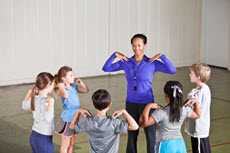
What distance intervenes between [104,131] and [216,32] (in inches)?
380

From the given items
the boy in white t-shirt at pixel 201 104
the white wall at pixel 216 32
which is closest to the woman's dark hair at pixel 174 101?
the boy in white t-shirt at pixel 201 104

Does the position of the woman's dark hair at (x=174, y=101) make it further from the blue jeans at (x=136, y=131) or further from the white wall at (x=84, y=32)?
the white wall at (x=84, y=32)

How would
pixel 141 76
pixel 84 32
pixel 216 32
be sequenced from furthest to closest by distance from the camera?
pixel 216 32, pixel 84 32, pixel 141 76

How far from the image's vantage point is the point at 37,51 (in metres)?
11.4

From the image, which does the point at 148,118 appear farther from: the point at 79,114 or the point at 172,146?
the point at 79,114

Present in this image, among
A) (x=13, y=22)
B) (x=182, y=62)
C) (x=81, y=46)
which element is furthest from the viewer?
(x=182, y=62)

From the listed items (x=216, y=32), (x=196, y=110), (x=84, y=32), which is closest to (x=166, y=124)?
(x=196, y=110)

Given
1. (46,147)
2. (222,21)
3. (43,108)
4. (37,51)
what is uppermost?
(222,21)

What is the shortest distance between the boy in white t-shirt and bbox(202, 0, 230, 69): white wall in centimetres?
819

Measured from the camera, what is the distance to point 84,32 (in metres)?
12.0

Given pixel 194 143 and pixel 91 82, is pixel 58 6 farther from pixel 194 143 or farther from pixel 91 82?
pixel 194 143

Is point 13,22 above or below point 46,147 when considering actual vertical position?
above

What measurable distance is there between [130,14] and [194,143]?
7.35m

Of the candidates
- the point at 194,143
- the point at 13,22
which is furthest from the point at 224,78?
the point at 194,143
